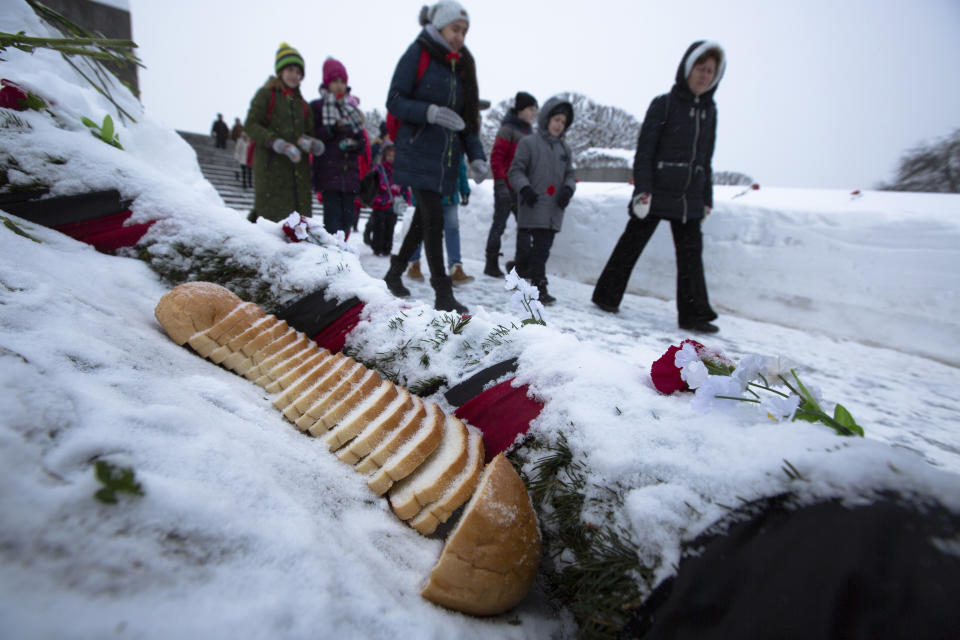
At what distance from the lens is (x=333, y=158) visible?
14.7 ft

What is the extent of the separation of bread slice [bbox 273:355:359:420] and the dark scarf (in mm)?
2660

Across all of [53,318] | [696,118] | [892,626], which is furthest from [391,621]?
[696,118]

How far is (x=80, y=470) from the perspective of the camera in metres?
0.64

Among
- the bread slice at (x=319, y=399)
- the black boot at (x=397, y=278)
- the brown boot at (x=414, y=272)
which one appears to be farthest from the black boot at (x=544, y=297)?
the bread slice at (x=319, y=399)

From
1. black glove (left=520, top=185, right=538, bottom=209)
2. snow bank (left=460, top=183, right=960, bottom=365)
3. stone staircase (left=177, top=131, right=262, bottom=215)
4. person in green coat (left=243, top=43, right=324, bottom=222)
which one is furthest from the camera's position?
stone staircase (left=177, top=131, right=262, bottom=215)

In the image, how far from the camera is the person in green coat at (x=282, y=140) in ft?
12.7

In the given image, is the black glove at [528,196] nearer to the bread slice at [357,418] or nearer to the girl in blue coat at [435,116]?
the girl in blue coat at [435,116]

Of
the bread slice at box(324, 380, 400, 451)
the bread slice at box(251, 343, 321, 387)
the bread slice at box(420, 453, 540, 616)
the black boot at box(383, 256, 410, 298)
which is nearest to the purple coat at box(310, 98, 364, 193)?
the black boot at box(383, 256, 410, 298)

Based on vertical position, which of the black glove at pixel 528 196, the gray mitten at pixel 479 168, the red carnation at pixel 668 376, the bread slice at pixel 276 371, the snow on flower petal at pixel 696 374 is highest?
the gray mitten at pixel 479 168

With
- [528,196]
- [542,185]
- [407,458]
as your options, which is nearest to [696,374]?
[407,458]

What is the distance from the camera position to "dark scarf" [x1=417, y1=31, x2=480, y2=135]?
3.04 meters

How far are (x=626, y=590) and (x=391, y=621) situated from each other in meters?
0.44

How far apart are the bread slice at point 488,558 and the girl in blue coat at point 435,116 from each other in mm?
2298

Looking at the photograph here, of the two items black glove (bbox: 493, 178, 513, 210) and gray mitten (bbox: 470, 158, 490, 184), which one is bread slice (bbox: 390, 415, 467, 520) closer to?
gray mitten (bbox: 470, 158, 490, 184)
